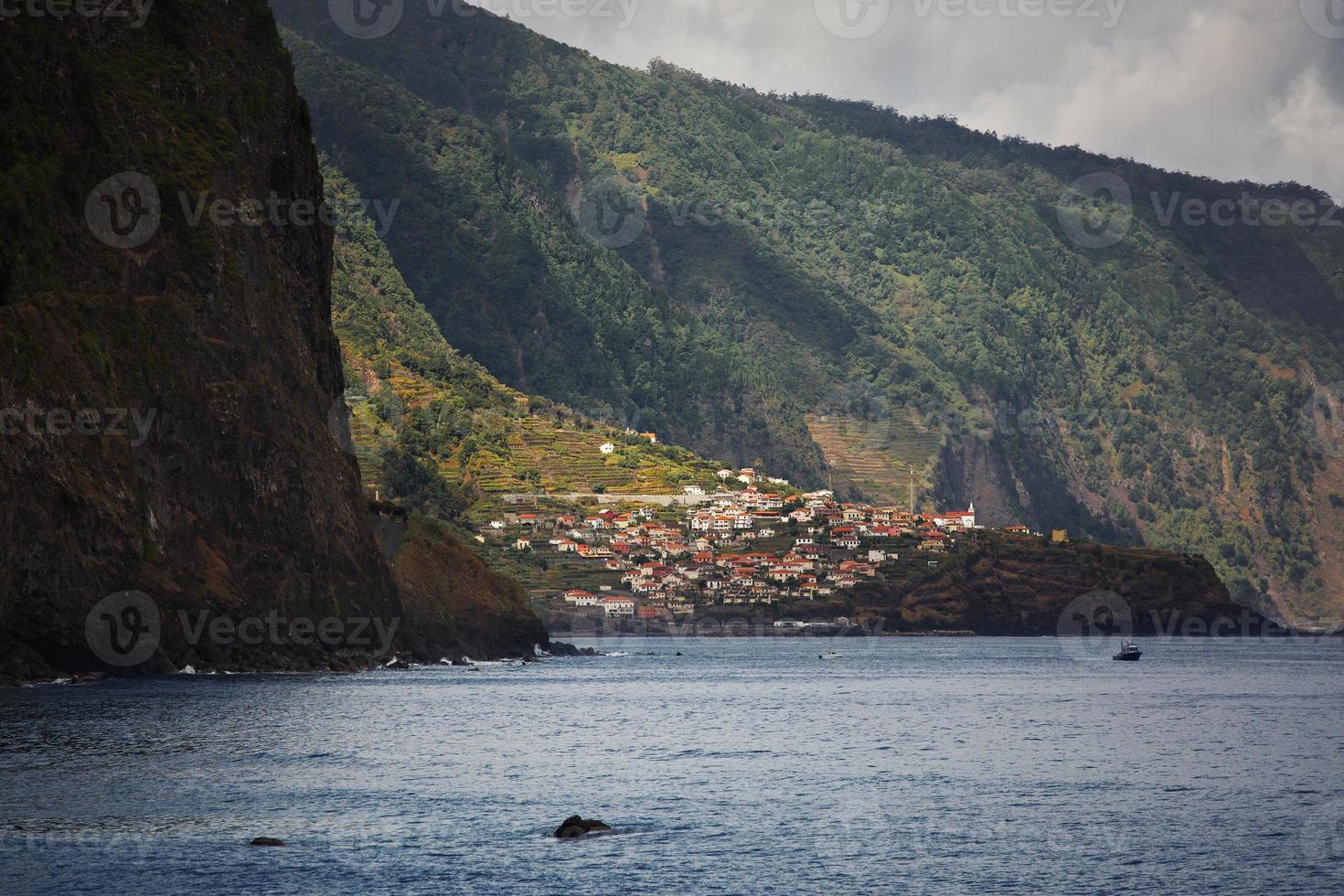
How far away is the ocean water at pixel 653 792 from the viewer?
49594 mm

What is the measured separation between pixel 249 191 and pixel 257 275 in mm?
6493

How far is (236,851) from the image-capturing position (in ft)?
170

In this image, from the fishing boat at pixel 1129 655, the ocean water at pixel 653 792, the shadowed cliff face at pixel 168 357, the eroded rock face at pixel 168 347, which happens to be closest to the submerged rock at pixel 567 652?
the fishing boat at pixel 1129 655

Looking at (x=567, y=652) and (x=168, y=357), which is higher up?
(x=168, y=357)

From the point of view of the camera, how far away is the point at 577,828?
55.4 metres

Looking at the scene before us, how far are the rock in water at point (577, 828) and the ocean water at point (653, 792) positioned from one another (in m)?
0.75

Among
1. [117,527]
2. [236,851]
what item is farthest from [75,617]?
[236,851]

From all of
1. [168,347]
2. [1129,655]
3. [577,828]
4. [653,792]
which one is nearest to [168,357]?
[168,347]

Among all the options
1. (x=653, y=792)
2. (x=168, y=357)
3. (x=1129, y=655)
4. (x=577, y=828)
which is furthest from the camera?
(x=1129, y=655)

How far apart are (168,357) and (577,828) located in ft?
205

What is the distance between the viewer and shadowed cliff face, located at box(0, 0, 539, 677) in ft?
310

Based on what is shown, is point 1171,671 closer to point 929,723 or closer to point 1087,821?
point 929,723

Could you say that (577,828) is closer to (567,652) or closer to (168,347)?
(168,347)

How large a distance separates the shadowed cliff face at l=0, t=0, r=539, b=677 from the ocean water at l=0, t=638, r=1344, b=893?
557cm
